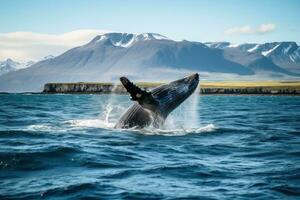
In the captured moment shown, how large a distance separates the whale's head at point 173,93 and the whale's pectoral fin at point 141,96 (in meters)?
0.44

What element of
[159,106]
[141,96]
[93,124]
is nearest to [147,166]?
[141,96]

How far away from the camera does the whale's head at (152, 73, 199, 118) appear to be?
14344 mm

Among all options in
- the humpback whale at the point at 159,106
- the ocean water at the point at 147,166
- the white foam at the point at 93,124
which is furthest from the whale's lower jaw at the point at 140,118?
the white foam at the point at 93,124

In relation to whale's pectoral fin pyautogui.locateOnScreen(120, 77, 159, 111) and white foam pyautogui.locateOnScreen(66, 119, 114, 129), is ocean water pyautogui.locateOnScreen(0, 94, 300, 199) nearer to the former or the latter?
whale's pectoral fin pyautogui.locateOnScreen(120, 77, 159, 111)

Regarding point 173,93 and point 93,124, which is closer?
point 173,93

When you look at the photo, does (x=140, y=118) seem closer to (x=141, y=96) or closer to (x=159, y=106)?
(x=159, y=106)

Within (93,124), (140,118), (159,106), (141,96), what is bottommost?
(93,124)

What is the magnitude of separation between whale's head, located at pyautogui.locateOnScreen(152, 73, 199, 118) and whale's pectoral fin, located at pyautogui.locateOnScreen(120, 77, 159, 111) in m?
0.44

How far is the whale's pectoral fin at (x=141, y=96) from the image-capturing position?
1199cm

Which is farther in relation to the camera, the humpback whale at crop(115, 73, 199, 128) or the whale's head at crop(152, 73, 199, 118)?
Result: the whale's head at crop(152, 73, 199, 118)

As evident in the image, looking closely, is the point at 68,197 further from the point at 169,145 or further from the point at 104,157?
the point at 169,145

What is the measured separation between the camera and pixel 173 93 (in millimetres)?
14734

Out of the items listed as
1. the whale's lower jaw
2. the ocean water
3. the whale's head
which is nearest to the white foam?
the whale's lower jaw

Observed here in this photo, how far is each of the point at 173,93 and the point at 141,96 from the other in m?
2.12
